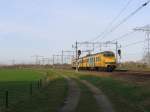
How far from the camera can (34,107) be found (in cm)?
2083

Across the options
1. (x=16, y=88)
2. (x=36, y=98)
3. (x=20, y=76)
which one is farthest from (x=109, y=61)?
(x=36, y=98)

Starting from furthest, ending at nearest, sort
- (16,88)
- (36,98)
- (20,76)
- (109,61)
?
(20,76)
(109,61)
(16,88)
(36,98)

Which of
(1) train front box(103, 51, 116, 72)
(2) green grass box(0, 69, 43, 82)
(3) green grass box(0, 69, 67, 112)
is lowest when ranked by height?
(3) green grass box(0, 69, 67, 112)

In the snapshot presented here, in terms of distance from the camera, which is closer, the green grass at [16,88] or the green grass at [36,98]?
the green grass at [36,98]

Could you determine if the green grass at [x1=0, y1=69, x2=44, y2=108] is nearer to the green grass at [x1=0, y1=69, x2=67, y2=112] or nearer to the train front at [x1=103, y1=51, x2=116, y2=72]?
the green grass at [x1=0, y1=69, x2=67, y2=112]

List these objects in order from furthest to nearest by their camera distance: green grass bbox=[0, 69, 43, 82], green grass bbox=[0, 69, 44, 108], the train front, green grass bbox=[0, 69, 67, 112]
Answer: green grass bbox=[0, 69, 43, 82] < the train front < green grass bbox=[0, 69, 44, 108] < green grass bbox=[0, 69, 67, 112]

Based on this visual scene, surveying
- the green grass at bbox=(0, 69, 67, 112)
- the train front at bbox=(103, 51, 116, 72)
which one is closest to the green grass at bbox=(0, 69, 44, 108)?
the green grass at bbox=(0, 69, 67, 112)

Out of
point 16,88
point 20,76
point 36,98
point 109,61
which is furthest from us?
point 20,76

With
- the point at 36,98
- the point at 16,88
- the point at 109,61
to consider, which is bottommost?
the point at 36,98

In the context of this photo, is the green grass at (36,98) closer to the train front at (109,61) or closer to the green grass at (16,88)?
the green grass at (16,88)

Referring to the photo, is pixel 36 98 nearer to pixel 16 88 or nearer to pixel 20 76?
pixel 16 88

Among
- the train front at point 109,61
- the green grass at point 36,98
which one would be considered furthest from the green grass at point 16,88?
the train front at point 109,61

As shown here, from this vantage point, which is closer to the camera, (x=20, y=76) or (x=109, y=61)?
(x=109, y=61)

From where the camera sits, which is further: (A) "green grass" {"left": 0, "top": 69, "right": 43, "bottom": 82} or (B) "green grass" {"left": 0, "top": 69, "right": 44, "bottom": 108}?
(A) "green grass" {"left": 0, "top": 69, "right": 43, "bottom": 82}
